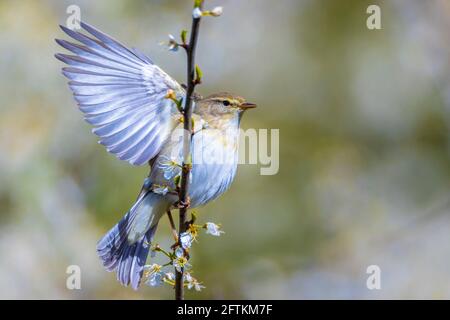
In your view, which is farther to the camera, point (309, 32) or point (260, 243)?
point (309, 32)

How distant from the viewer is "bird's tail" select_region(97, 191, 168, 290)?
392 cm

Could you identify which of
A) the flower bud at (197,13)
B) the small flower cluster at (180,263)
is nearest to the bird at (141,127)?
the small flower cluster at (180,263)

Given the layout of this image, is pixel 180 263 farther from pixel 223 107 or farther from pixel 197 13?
→ pixel 223 107

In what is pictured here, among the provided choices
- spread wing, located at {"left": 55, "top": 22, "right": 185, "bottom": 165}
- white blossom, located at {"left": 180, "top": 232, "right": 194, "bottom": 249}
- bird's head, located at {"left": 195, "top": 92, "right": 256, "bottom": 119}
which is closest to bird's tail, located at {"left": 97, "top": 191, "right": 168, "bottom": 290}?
spread wing, located at {"left": 55, "top": 22, "right": 185, "bottom": 165}

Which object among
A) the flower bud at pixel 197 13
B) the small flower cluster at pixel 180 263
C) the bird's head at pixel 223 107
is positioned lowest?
the small flower cluster at pixel 180 263

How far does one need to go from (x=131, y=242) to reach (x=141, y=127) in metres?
0.77

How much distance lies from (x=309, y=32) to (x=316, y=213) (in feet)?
5.57

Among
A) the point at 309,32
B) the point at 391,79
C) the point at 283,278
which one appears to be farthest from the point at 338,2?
the point at 283,278

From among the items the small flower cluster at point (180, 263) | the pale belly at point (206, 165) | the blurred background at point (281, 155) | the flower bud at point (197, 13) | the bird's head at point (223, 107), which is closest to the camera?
the flower bud at point (197, 13)

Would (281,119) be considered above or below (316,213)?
above

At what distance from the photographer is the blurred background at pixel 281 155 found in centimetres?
568

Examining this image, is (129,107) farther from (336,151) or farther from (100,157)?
(336,151)

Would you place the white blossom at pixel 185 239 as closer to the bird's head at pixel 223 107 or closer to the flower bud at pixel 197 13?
the flower bud at pixel 197 13

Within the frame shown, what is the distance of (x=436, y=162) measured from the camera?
6527 mm
